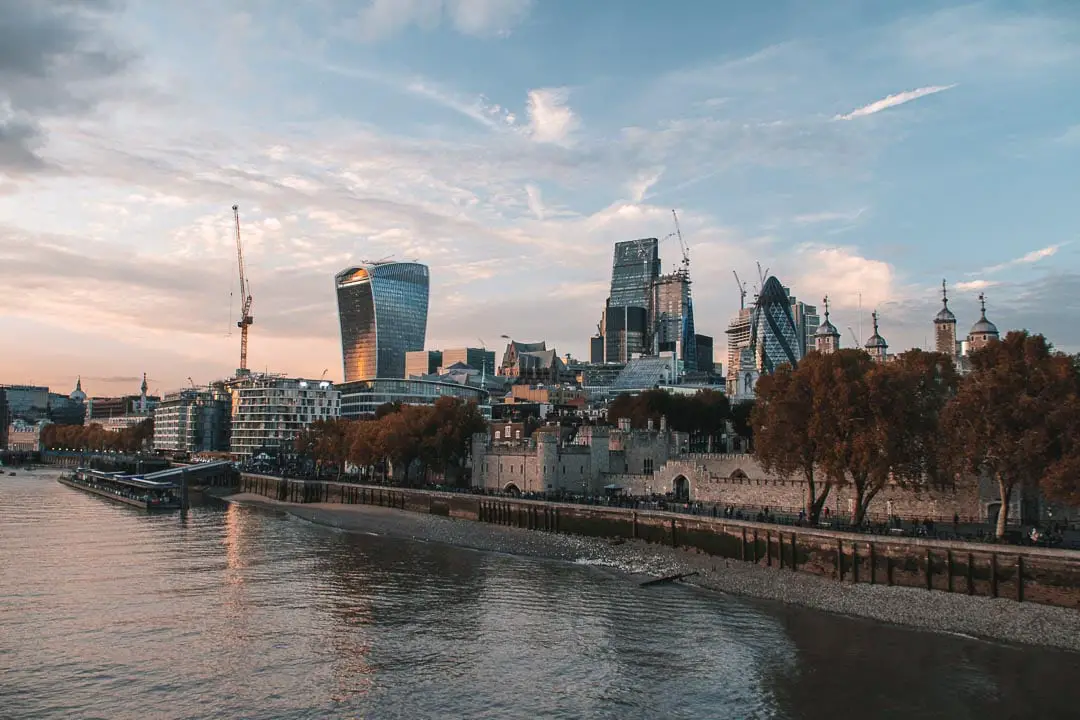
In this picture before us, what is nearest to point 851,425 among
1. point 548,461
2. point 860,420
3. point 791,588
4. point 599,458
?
point 860,420

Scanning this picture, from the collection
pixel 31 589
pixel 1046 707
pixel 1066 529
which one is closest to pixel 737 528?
pixel 1066 529

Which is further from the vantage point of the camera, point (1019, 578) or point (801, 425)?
point (801, 425)

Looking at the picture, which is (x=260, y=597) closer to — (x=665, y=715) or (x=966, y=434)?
(x=665, y=715)

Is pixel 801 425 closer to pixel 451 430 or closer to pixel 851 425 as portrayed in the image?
pixel 851 425

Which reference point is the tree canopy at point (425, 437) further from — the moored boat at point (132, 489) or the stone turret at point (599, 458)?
the moored boat at point (132, 489)

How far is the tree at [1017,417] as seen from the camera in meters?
44.8

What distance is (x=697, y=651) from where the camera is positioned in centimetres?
3572

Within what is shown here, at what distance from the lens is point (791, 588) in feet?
Result: 156

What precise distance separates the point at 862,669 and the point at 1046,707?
6259 mm

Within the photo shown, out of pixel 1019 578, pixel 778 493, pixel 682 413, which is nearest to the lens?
pixel 1019 578

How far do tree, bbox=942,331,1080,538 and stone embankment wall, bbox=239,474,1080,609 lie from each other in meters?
4.80

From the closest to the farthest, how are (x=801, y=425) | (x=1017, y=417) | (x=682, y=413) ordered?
(x=1017, y=417)
(x=801, y=425)
(x=682, y=413)

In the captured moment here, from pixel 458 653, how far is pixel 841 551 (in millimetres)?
24911

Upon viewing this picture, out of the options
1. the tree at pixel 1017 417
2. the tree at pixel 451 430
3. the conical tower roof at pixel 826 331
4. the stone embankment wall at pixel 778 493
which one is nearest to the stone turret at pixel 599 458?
the stone embankment wall at pixel 778 493
